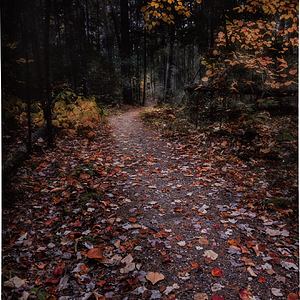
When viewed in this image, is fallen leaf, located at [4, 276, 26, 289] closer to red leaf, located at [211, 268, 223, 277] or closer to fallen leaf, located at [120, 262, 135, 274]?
fallen leaf, located at [120, 262, 135, 274]

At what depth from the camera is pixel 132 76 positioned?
62.5 feet

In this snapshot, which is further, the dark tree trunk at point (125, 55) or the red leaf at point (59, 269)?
the dark tree trunk at point (125, 55)

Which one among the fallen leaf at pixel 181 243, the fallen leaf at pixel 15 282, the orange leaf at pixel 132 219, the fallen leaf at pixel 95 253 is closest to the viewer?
the fallen leaf at pixel 15 282

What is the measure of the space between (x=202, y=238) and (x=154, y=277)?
0.97 meters

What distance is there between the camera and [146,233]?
3.99m

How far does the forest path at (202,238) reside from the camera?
10.2ft

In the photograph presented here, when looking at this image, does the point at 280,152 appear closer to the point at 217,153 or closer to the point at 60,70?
the point at 217,153

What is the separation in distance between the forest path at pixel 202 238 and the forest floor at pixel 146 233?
13 mm

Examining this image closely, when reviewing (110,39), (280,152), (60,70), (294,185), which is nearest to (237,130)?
(280,152)

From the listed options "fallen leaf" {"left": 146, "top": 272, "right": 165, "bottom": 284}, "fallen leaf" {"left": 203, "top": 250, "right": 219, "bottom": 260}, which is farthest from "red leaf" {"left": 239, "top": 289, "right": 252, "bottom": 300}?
"fallen leaf" {"left": 146, "top": 272, "right": 165, "bottom": 284}

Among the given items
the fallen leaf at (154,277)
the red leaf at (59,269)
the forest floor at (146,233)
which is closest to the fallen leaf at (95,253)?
the forest floor at (146,233)

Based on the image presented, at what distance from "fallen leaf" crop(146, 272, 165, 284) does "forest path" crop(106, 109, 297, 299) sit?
0.20 feet

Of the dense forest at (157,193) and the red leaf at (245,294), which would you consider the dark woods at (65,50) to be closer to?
the dense forest at (157,193)

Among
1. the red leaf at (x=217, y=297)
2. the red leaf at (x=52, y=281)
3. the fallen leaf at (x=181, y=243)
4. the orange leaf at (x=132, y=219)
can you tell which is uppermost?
the orange leaf at (x=132, y=219)
